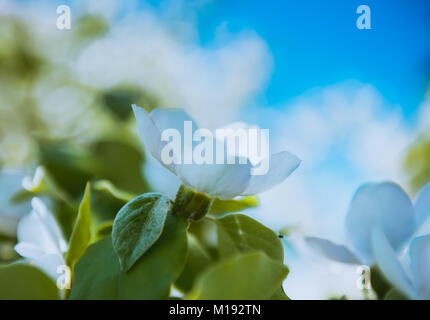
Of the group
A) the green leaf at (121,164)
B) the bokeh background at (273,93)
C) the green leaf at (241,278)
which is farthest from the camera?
the green leaf at (121,164)

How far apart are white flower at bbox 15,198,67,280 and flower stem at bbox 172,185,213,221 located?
0.07 metres

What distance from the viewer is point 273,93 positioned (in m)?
0.38

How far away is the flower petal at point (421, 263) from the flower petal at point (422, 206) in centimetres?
3

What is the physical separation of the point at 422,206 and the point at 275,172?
0.09 meters

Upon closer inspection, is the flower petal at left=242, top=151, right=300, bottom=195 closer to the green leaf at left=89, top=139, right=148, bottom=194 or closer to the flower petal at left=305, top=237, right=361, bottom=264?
the flower petal at left=305, top=237, right=361, bottom=264

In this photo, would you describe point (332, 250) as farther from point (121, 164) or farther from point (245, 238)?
point (121, 164)

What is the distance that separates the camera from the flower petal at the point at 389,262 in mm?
195

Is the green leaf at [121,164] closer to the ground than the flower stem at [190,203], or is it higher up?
higher up

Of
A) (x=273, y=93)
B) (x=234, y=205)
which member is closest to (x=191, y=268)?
(x=234, y=205)

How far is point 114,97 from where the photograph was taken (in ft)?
1.83

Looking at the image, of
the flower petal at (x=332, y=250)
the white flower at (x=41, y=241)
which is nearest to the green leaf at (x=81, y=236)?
Answer: the white flower at (x=41, y=241)

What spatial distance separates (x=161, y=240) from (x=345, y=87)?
0.25m

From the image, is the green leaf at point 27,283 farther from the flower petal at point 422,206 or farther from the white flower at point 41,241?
the flower petal at point 422,206
